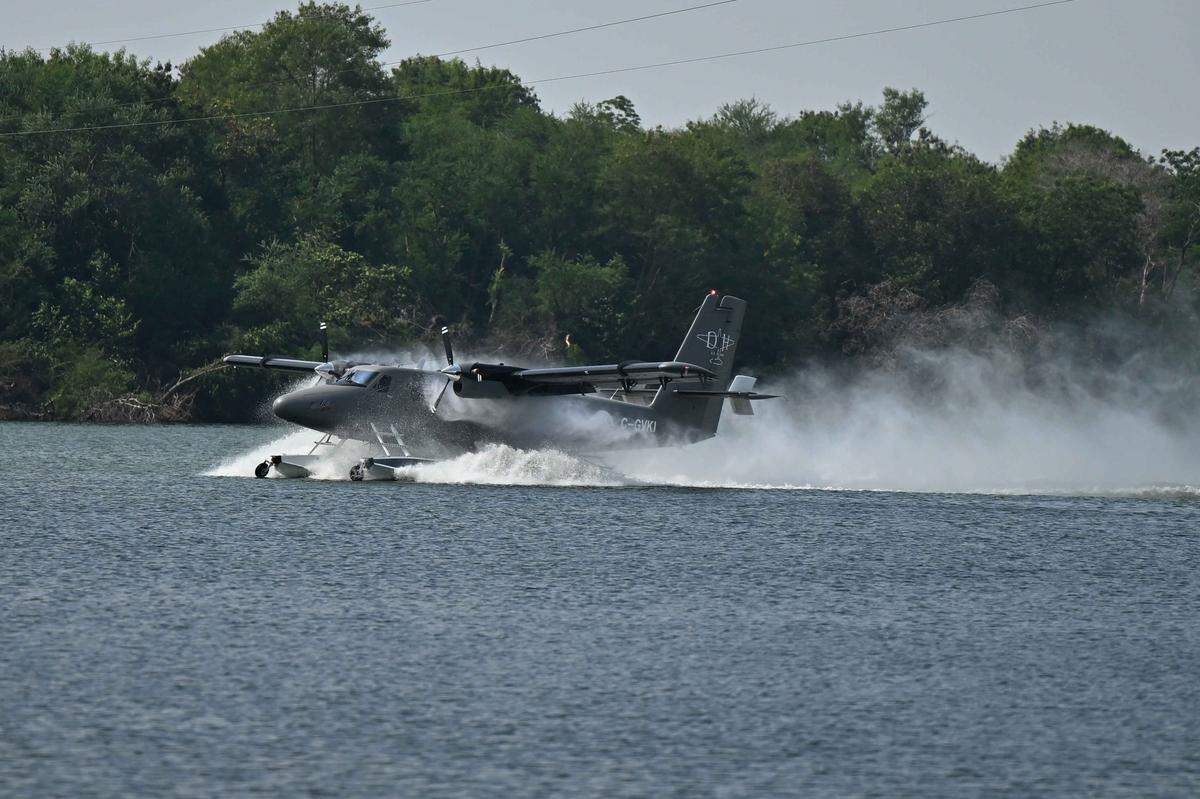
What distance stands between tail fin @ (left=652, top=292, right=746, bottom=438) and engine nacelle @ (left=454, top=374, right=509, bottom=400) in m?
4.78

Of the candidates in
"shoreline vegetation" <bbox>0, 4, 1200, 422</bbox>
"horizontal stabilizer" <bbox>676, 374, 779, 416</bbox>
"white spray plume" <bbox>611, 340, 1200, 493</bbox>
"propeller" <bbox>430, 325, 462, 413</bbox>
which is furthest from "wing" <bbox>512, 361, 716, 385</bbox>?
"shoreline vegetation" <bbox>0, 4, 1200, 422</bbox>

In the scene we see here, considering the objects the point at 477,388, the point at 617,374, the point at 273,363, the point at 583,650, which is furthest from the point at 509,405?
the point at 583,650

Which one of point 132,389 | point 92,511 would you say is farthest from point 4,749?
point 132,389

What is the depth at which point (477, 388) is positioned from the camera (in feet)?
128

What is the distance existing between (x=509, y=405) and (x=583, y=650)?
20094 mm

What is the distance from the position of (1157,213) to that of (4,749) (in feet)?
323

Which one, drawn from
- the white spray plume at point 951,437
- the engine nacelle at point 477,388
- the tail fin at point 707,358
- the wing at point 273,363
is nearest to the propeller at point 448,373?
the engine nacelle at point 477,388

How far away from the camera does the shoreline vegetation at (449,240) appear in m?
83.8

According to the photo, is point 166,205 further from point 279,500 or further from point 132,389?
point 279,500

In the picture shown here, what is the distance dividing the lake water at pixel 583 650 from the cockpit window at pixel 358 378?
8.51ft

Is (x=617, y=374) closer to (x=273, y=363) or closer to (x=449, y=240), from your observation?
(x=273, y=363)

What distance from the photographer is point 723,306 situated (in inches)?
1715

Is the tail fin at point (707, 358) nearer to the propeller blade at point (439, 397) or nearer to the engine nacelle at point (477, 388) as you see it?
the engine nacelle at point (477, 388)

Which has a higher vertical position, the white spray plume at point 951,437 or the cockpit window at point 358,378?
the cockpit window at point 358,378
